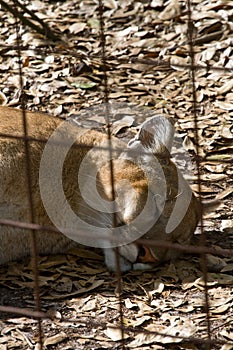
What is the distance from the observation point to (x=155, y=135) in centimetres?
550

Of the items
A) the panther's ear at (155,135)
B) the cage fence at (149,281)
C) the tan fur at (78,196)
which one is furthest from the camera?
the panther's ear at (155,135)

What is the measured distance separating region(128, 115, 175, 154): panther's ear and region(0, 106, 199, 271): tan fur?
0.7 inches

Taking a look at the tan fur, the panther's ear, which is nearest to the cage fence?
the tan fur

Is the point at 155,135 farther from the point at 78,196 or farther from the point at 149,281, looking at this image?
the point at 149,281

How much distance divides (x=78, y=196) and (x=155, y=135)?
0.66 m

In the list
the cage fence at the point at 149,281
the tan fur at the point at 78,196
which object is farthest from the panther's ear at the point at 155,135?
the cage fence at the point at 149,281

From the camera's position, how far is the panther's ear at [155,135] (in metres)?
5.48

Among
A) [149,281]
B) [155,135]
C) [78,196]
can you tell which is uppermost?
[155,135]

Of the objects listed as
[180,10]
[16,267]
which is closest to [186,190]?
[16,267]

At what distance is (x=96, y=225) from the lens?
17.3 feet

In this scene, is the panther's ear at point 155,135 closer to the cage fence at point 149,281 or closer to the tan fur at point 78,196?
the tan fur at point 78,196

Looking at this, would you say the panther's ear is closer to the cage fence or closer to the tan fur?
the tan fur

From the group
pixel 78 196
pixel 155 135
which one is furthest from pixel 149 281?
pixel 155 135

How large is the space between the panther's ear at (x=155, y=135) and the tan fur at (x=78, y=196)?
18 millimetres
